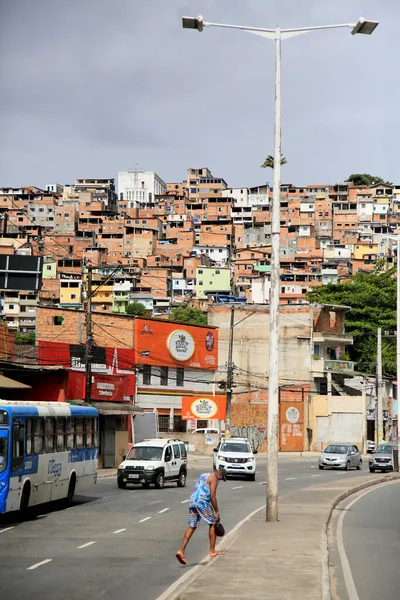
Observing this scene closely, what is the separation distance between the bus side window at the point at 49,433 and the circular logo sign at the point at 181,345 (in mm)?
48106

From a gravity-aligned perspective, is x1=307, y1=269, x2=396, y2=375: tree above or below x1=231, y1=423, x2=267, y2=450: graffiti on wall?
above

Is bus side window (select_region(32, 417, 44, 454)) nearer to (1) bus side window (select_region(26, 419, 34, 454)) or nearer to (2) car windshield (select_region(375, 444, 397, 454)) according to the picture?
(1) bus side window (select_region(26, 419, 34, 454))

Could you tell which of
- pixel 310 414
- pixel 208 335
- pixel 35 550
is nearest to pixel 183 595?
pixel 35 550

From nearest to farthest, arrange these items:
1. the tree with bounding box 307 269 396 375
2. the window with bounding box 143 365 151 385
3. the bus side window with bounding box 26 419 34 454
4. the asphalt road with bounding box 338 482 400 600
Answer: the asphalt road with bounding box 338 482 400 600
the bus side window with bounding box 26 419 34 454
the window with bounding box 143 365 151 385
the tree with bounding box 307 269 396 375

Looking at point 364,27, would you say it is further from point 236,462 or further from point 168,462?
point 236,462

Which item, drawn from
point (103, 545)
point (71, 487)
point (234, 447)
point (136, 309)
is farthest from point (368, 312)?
point (103, 545)

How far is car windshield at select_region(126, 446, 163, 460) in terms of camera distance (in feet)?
121

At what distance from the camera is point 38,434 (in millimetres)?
25125

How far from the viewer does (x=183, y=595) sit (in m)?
12.2

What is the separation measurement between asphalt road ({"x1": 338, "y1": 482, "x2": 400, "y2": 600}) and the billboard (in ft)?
134

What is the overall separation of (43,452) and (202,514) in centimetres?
1039

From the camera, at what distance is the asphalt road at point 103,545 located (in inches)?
541

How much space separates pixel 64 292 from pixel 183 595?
18582 centimetres

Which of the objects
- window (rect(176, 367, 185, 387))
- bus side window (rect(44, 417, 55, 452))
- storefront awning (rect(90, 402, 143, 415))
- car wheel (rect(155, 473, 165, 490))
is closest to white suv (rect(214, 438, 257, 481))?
car wheel (rect(155, 473, 165, 490))
